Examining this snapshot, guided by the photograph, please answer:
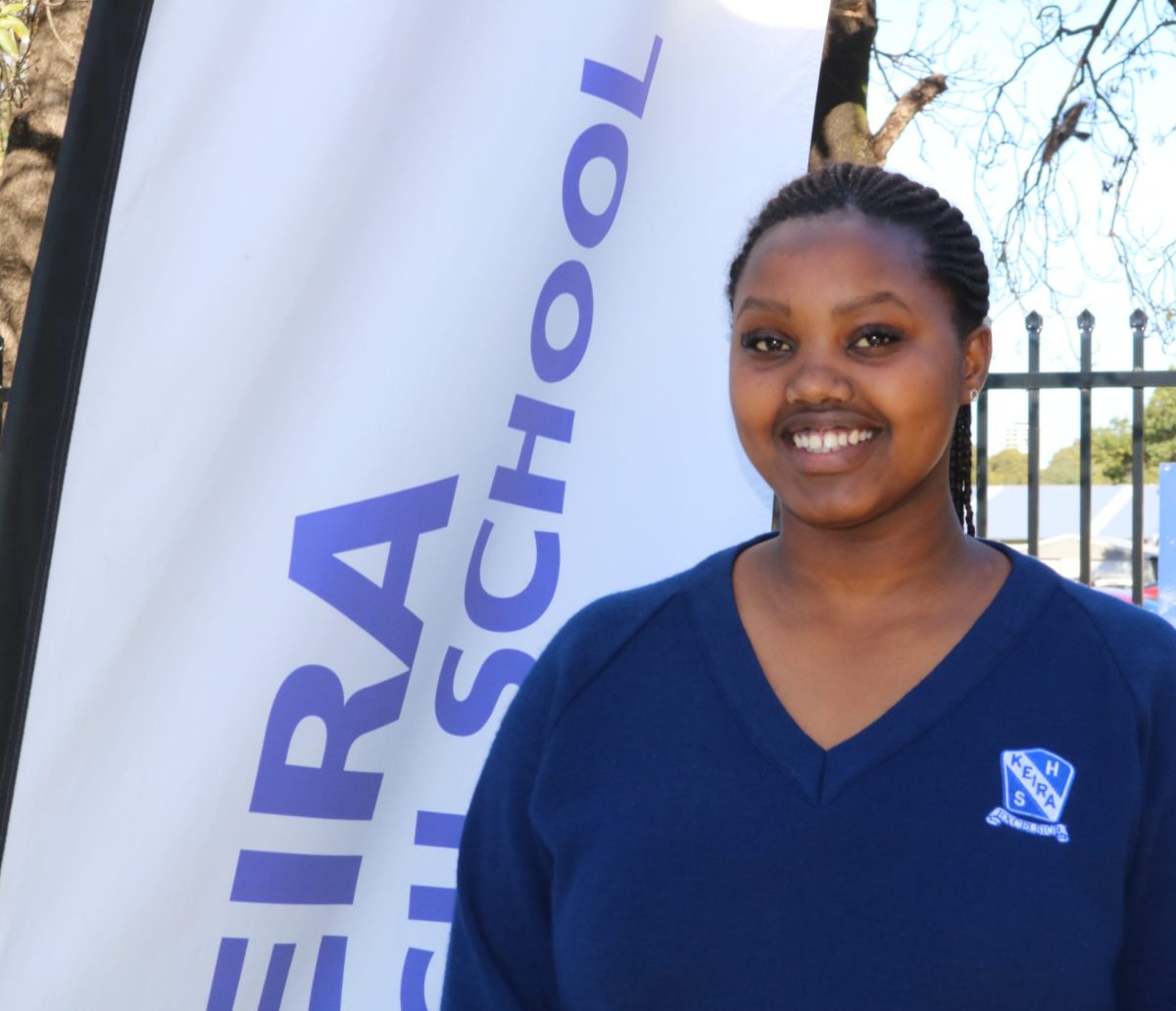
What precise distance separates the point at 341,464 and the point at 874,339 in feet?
2.71

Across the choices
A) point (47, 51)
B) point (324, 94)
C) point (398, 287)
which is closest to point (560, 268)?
point (398, 287)

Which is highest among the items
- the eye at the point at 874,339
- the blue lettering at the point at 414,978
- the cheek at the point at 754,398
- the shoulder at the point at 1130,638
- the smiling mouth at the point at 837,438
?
the eye at the point at 874,339

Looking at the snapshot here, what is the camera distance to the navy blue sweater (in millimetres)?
1287

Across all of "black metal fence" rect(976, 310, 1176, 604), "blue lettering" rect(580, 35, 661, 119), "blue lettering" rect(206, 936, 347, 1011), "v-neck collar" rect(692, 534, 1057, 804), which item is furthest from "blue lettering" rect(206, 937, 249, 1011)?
"black metal fence" rect(976, 310, 1176, 604)

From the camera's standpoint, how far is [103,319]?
5.86 feet

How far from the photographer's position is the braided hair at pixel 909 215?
1526 millimetres

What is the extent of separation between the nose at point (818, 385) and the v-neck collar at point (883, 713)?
23cm

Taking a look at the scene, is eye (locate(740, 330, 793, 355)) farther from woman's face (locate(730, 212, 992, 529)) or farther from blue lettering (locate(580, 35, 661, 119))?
blue lettering (locate(580, 35, 661, 119))

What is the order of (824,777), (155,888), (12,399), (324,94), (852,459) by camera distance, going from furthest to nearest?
(324,94) → (155,888) → (12,399) → (852,459) → (824,777)

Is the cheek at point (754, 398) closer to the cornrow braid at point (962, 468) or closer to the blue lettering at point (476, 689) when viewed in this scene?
the cornrow braid at point (962, 468)

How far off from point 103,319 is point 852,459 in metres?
0.92

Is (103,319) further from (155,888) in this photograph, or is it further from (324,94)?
(155,888)

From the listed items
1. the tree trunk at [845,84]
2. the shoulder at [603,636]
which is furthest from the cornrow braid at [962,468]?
the tree trunk at [845,84]

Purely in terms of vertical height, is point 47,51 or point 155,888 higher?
point 47,51
